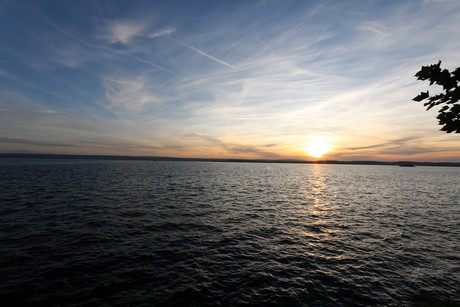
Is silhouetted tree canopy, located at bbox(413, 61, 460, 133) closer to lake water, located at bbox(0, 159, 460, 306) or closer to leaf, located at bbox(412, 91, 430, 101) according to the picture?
leaf, located at bbox(412, 91, 430, 101)

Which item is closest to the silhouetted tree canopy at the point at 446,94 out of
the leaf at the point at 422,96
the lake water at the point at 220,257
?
the leaf at the point at 422,96

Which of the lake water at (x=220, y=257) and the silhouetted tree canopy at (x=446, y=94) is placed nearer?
the silhouetted tree canopy at (x=446, y=94)

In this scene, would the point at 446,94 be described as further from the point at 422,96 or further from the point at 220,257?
the point at 220,257

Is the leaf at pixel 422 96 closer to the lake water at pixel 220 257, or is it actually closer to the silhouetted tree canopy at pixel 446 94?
the silhouetted tree canopy at pixel 446 94

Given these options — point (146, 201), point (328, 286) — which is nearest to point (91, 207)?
point (146, 201)

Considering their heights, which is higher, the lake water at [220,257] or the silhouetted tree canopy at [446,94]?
the silhouetted tree canopy at [446,94]

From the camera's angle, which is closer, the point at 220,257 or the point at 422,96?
the point at 422,96

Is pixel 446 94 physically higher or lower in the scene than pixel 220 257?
higher

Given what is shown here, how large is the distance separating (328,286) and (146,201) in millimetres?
37797

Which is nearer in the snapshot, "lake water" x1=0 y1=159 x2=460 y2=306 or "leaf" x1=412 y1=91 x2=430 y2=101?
"leaf" x1=412 y1=91 x2=430 y2=101

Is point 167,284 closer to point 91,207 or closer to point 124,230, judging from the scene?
point 124,230

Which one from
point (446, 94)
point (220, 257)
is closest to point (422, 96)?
point (446, 94)

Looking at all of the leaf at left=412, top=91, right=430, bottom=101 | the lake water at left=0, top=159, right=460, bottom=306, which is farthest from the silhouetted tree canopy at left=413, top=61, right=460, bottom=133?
the lake water at left=0, top=159, right=460, bottom=306

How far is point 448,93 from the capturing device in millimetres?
6074
